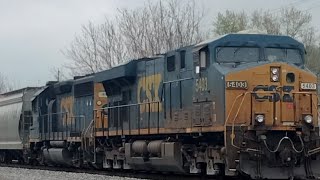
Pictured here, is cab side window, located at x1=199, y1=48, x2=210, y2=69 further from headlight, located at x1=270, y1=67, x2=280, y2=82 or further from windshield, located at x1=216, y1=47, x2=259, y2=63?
headlight, located at x1=270, y1=67, x2=280, y2=82

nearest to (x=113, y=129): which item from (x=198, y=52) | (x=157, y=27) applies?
(x=198, y=52)

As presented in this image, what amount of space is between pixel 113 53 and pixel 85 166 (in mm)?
22261

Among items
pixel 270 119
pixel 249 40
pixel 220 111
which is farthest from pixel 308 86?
pixel 220 111

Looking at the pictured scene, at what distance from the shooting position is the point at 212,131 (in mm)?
14070

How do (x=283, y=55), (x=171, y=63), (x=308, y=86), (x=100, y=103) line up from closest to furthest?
(x=308, y=86) → (x=283, y=55) → (x=171, y=63) → (x=100, y=103)

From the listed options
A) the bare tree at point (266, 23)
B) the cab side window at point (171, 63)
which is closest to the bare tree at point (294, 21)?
the bare tree at point (266, 23)

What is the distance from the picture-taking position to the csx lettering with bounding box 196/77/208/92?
14.5 metres

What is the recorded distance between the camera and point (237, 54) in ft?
47.5

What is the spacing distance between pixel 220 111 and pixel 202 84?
111 centimetres

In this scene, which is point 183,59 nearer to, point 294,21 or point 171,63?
point 171,63

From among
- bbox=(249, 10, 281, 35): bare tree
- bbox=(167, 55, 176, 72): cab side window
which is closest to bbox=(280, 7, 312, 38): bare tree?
bbox=(249, 10, 281, 35): bare tree

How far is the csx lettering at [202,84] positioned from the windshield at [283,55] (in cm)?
155

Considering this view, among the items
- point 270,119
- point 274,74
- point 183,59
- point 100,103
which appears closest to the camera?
point 270,119

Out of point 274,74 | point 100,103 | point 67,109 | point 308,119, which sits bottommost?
point 308,119
